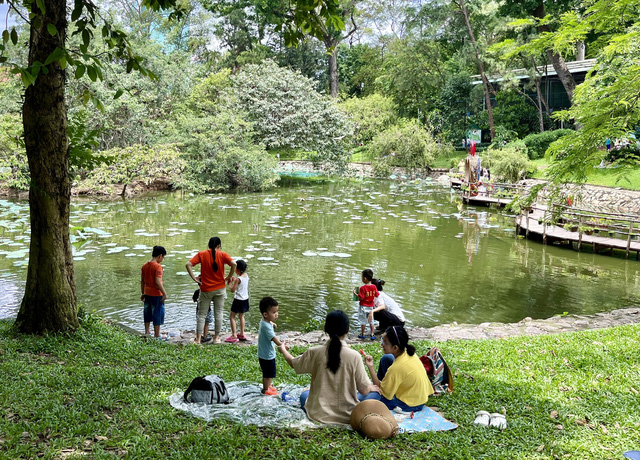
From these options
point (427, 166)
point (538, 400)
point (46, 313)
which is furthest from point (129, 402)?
point (427, 166)

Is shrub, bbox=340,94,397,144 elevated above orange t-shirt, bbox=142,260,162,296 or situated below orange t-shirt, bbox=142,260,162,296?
above

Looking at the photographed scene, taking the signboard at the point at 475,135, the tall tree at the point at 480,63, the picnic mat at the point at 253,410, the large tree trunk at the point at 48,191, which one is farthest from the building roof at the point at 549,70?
the picnic mat at the point at 253,410

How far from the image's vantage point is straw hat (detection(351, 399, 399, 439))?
157 inches

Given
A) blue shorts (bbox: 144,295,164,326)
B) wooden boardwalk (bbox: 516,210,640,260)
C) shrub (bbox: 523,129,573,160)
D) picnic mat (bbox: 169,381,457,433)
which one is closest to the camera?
picnic mat (bbox: 169,381,457,433)

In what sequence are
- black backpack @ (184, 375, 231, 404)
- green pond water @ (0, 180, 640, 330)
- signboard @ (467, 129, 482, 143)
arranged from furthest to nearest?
signboard @ (467, 129, 482, 143) → green pond water @ (0, 180, 640, 330) → black backpack @ (184, 375, 231, 404)

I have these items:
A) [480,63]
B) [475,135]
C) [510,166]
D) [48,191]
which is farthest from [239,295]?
[475,135]

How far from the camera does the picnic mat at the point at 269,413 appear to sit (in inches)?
167

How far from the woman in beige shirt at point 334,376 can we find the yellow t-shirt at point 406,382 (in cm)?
35

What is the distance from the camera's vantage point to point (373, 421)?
400 cm

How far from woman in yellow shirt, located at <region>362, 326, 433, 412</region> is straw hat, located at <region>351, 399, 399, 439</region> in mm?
360

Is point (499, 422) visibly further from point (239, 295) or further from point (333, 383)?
point (239, 295)

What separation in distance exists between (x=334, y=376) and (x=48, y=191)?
12.9ft

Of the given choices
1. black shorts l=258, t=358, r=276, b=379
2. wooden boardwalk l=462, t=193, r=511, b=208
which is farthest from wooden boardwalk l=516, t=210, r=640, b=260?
black shorts l=258, t=358, r=276, b=379

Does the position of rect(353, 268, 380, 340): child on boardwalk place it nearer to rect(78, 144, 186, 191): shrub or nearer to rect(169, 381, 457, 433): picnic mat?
rect(169, 381, 457, 433): picnic mat
